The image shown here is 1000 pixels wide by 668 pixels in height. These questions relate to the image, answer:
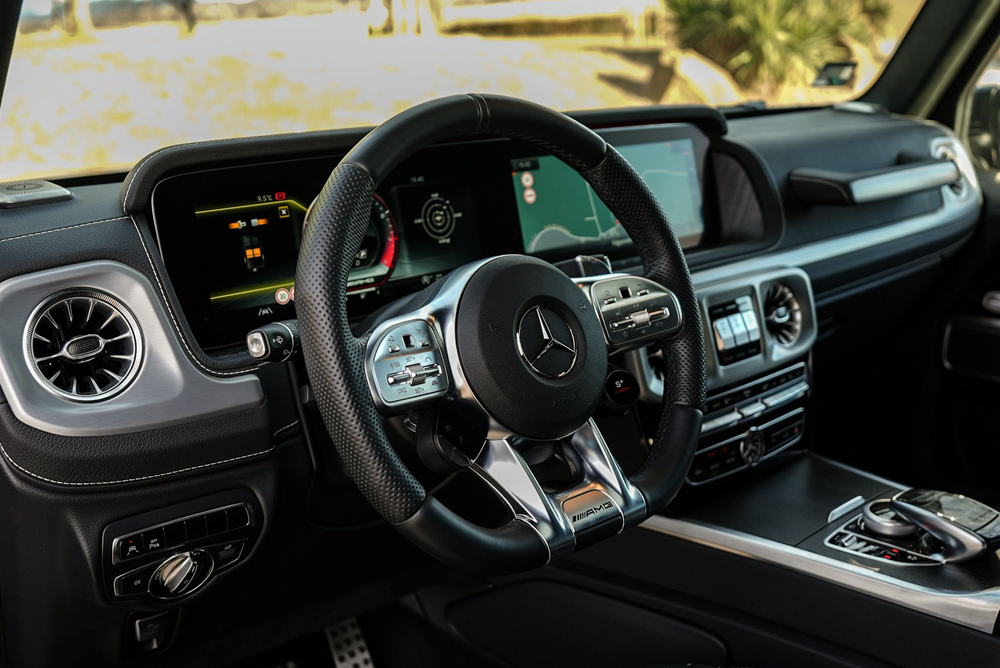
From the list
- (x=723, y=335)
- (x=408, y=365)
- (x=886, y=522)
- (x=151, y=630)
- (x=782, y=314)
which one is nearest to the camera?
(x=408, y=365)

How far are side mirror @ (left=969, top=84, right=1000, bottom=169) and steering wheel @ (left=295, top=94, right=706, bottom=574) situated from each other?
206cm

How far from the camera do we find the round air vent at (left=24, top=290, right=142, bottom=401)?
1151 millimetres

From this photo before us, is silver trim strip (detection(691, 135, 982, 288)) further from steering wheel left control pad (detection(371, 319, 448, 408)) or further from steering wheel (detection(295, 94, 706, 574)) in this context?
steering wheel left control pad (detection(371, 319, 448, 408))

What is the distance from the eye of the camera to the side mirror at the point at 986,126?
277 centimetres

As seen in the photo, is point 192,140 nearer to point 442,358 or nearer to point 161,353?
point 161,353

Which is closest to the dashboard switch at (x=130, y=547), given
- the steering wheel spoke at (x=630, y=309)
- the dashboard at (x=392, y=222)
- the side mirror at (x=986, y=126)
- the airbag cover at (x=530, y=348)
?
the dashboard at (x=392, y=222)

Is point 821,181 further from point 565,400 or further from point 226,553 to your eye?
point 226,553

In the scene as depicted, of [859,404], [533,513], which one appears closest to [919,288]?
[859,404]

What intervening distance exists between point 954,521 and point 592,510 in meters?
0.72

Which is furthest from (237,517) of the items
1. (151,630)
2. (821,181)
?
(821,181)

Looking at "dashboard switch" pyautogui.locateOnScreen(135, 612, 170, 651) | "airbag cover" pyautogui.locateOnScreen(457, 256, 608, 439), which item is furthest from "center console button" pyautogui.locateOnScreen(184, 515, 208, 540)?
"airbag cover" pyautogui.locateOnScreen(457, 256, 608, 439)

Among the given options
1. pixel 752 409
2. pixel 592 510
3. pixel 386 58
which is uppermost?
pixel 386 58

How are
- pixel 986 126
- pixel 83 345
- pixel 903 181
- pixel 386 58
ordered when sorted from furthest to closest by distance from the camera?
pixel 386 58, pixel 986 126, pixel 903 181, pixel 83 345

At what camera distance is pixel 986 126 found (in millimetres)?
2811
